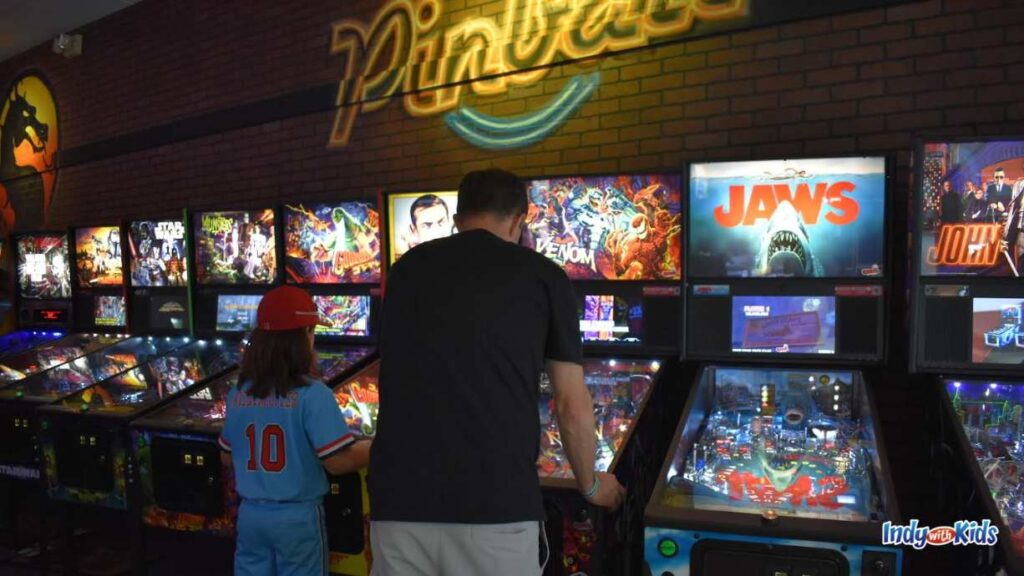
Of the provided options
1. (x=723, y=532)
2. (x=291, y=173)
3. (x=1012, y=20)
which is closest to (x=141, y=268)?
(x=291, y=173)

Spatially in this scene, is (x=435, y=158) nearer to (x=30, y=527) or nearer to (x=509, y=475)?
(x=509, y=475)

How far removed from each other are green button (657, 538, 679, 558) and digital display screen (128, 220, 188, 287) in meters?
3.19

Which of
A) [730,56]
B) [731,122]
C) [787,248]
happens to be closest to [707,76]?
[730,56]

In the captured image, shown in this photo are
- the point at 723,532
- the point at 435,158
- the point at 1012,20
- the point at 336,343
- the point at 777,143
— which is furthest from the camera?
the point at 435,158

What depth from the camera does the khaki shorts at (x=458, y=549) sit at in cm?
159

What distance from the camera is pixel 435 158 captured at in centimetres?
411

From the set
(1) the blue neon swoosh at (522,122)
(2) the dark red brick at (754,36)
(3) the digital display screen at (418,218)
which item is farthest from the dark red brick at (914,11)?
(3) the digital display screen at (418,218)

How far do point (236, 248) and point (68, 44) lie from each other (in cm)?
357

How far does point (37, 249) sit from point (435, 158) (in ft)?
9.83

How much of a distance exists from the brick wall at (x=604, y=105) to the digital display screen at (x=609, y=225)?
8.3 inches

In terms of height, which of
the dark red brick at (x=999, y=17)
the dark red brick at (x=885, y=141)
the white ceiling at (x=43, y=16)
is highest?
the white ceiling at (x=43, y=16)

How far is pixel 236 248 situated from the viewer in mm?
3932

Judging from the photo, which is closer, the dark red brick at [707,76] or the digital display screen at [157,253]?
the dark red brick at [707,76]

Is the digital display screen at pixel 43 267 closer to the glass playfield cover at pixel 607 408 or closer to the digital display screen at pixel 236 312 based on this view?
the digital display screen at pixel 236 312
